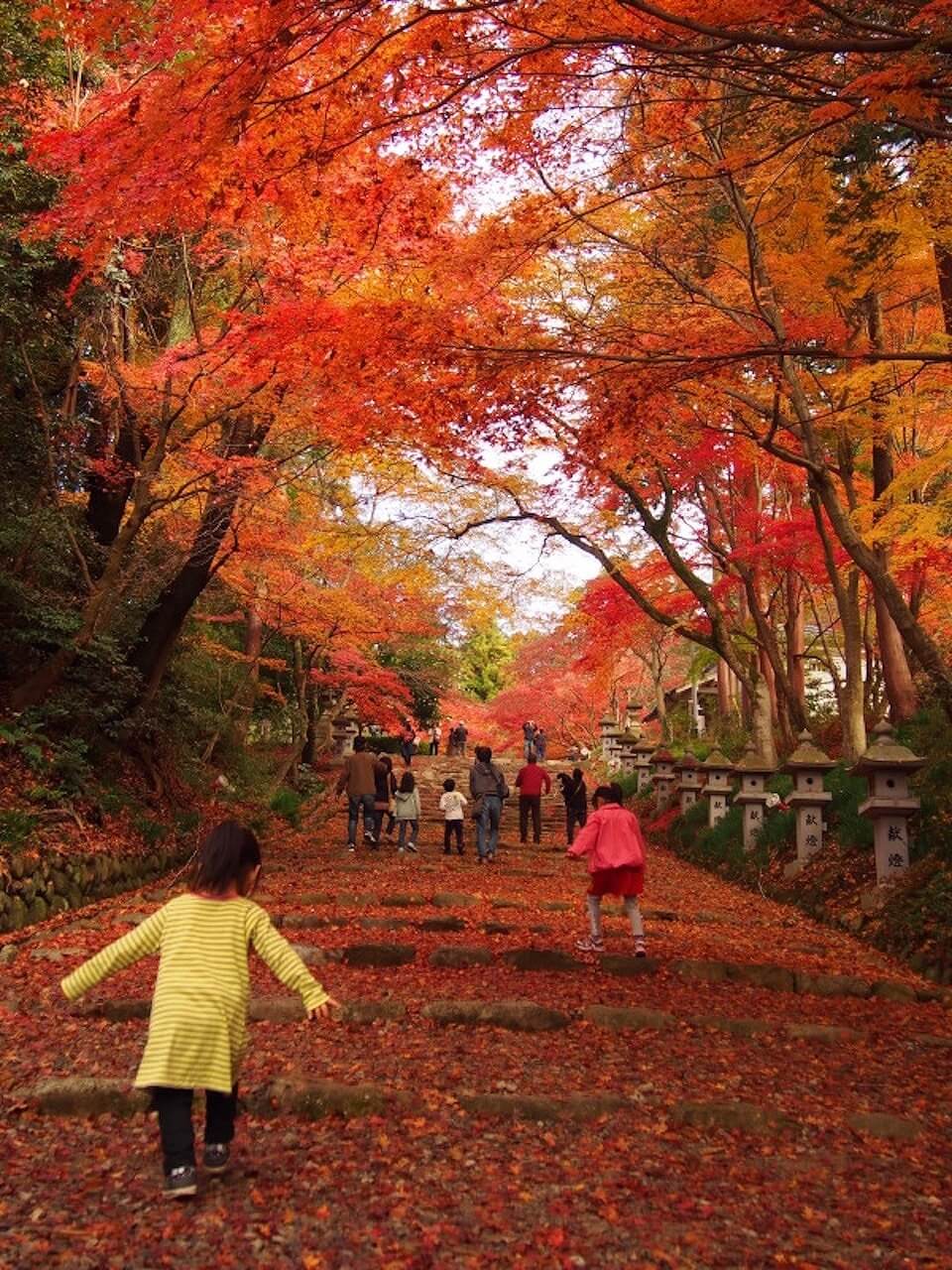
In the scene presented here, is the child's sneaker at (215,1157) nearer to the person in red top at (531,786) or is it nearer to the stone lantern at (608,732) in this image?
the person in red top at (531,786)

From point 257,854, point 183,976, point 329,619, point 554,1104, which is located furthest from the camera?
point 329,619

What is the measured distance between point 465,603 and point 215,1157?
1750 centimetres

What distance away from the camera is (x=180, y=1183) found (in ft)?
11.1

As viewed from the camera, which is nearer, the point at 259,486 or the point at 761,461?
the point at 259,486

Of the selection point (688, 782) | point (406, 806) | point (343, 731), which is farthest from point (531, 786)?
point (343, 731)

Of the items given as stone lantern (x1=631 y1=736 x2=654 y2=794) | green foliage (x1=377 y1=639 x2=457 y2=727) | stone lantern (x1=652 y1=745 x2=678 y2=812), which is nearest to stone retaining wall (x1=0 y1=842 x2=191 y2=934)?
stone lantern (x1=652 y1=745 x2=678 y2=812)

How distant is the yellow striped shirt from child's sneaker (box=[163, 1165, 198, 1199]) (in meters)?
0.30

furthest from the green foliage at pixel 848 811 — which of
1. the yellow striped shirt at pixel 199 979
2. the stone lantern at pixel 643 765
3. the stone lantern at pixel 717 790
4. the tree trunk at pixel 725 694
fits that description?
the tree trunk at pixel 725 694

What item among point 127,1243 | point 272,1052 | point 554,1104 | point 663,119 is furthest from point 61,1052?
point 663,119

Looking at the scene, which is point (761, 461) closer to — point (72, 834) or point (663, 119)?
point (663, 119)

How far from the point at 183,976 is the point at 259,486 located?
989 cm

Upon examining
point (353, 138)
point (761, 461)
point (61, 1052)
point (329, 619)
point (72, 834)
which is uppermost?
point (761, 461)

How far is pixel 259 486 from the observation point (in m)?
12.6

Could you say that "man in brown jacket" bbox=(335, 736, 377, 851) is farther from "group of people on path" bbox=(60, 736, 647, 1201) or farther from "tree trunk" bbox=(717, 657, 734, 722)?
"tree trunk" bbox=(717, 657, 734, 722)
